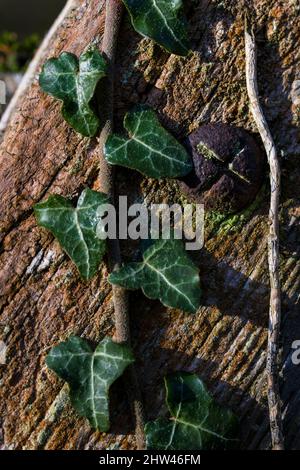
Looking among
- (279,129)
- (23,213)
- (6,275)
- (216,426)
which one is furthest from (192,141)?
(216,426)

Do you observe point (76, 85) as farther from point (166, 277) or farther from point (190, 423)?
point (190, 423)

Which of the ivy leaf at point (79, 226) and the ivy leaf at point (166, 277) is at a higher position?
the ivy leaf at point (79, 226)

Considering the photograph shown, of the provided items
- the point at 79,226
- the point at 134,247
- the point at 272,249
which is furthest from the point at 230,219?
the point at 79,226

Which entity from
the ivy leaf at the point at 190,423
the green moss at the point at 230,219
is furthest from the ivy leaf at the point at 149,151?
the ivy leaf at the point at 190,423

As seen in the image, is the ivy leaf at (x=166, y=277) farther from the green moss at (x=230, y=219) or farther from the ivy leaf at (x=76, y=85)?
the ivy leaf at (x=76, y=85)

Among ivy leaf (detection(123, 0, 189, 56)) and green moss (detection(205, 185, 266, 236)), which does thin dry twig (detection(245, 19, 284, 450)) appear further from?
ivy leaf (detection(123, 0, 189, 56))

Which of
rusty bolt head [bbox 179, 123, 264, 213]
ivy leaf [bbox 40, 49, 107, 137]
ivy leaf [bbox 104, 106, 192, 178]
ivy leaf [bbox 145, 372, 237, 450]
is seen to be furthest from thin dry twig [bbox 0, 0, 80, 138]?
ivy leaf [bbox 145, 372, 237, 450]

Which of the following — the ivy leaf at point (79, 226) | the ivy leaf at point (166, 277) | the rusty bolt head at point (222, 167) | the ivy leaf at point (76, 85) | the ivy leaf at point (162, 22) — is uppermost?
the ivy leaf at point (162, 22)
